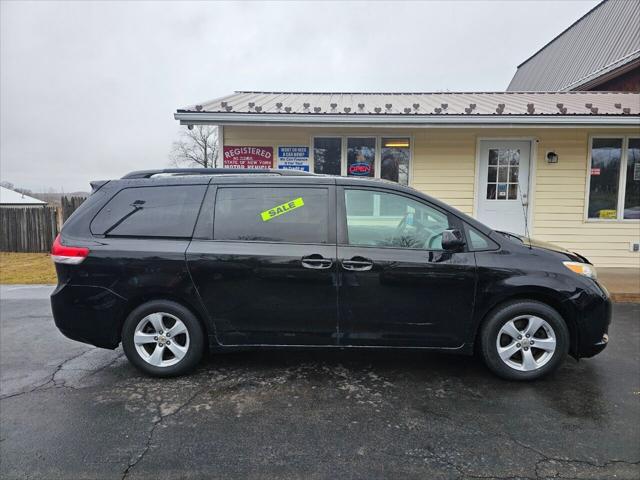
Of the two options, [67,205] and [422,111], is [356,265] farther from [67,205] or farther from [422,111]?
[67,205]

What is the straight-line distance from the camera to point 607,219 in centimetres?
862

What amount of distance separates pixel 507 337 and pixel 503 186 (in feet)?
19.0

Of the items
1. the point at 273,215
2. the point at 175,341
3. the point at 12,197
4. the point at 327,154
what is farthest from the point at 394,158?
the point at 12,197

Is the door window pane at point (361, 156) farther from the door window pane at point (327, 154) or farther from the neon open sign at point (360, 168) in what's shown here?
the door window pane at point (327, 154)

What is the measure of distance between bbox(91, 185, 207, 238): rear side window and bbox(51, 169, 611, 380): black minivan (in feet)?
0.04

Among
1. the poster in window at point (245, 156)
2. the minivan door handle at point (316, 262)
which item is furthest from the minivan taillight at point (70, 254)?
the poster in window at point (245, 156)

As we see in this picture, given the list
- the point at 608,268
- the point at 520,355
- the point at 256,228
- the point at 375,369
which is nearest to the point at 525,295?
the point at 520,355

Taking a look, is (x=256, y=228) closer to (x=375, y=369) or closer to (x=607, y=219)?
(x=375, y=369)

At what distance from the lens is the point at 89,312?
372 cm

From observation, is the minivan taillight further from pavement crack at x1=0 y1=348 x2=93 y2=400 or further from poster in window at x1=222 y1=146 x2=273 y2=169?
poster in window at x1=222 y1=146 x2=273 y2=169

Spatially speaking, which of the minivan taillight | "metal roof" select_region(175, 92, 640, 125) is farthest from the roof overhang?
the minivan taillight

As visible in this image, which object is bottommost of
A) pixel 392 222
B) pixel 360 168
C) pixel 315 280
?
pixel 315 280

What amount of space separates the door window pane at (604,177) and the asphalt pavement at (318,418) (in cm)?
525

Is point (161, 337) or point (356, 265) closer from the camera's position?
point (356, 265)
